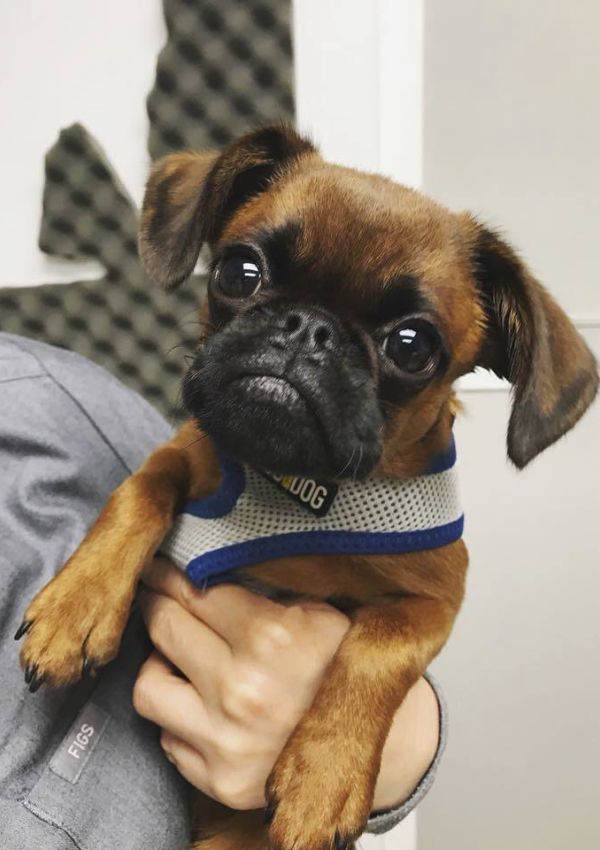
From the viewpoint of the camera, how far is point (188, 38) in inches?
57.5

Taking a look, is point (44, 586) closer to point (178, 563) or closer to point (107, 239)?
point (178, 563)

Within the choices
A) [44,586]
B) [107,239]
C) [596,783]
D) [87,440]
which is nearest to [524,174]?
[107,239]

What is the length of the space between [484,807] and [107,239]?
5.56 feet

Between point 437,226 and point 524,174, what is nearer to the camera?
point 437,226

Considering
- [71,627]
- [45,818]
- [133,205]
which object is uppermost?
→ [133,205]

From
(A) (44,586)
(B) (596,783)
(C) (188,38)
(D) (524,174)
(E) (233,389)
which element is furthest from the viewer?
(B) (596,783)

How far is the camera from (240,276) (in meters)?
0.69

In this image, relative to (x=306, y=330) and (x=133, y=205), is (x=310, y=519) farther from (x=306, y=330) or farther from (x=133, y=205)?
(x=133, y=205)

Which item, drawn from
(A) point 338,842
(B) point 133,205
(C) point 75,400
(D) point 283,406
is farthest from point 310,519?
(B) point 133,205

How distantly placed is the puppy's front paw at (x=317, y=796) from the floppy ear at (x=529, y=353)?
1.11ft

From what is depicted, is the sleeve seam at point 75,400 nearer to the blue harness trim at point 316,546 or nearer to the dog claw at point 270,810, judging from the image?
the blue harness trim at point 316,546

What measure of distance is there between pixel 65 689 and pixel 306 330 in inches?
17.9

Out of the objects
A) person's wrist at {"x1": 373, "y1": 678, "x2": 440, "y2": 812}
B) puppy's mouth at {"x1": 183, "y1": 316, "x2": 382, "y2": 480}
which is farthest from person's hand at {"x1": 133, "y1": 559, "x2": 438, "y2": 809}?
puppy's mouth at {"x1": 183, "y1": 316, "x2": 382, "y2": 480}

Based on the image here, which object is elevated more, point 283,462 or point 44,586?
point 283,462
